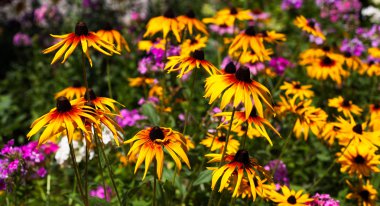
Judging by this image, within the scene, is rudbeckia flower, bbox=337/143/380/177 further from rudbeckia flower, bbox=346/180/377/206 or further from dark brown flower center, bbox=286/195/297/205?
dark brown flower center, bbox=286/195/297/205

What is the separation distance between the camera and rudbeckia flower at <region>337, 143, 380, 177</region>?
2.60 metres

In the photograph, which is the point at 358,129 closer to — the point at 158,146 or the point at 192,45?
the point at 192,45

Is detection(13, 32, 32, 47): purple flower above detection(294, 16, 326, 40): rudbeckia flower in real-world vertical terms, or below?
below

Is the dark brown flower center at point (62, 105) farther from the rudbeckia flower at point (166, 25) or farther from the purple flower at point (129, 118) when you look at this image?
the purple flower at point (129, 118)

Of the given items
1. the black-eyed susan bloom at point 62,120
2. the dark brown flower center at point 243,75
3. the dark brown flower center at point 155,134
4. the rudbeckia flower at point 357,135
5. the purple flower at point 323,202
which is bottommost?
the purple flower at point 323,202

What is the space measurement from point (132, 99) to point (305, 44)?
2.53 meters

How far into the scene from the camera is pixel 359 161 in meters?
2.67

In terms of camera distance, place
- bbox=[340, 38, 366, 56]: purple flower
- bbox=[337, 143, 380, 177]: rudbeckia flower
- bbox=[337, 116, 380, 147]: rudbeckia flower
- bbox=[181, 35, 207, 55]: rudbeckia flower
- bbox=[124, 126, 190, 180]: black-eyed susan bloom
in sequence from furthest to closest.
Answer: bbox=[340, 38, 366, 56]: purple flower → bbox=[181, 35, 207, 55]: rudbeckia flower → bbox=[337, 143, 380, 177]: rudbeckia flower → bbox=[337, 116, 380, 147]: rudbeckia flower → bbox=[124, 126, 190, 180]: black-eyed susan bloom

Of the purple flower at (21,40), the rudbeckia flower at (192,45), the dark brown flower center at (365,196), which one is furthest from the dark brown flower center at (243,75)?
the purple flower at (21,40)

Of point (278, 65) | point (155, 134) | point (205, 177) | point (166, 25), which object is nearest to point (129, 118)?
point (166, 25)

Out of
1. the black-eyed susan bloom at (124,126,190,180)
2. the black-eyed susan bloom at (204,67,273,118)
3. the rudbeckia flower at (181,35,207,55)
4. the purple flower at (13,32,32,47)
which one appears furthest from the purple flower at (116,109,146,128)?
the purple flower at (13,32,32,47)

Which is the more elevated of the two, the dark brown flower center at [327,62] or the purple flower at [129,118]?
the dark brown flower center at [327,62]

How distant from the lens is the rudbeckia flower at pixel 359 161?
102 inches

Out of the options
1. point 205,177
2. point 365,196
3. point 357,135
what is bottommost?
point 365,196
